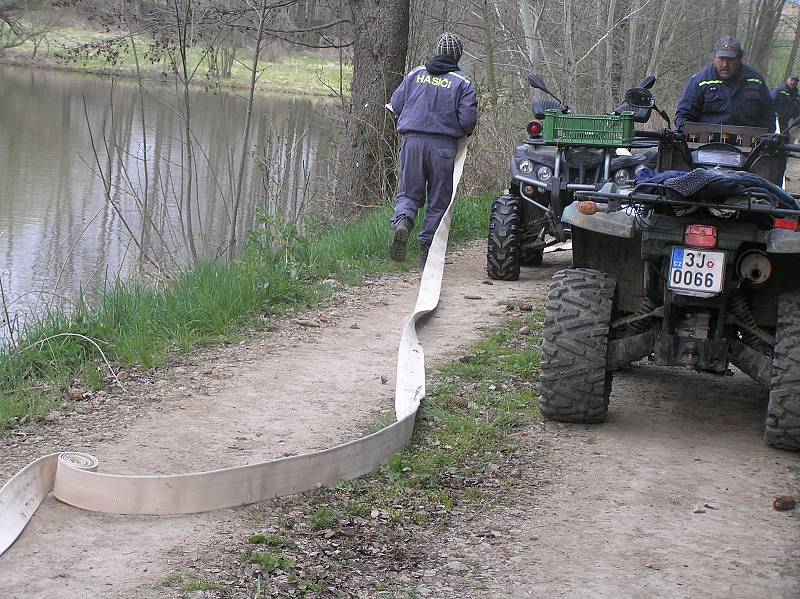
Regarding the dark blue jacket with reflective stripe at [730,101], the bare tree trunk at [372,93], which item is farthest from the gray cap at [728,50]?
the bare tree trunk at [372,93]

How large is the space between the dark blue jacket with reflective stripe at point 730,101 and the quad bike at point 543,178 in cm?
48

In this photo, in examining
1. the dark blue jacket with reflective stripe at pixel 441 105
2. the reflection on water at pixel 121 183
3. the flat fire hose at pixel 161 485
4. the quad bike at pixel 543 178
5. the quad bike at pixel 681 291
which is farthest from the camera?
the reflection on water at pixel 121 183

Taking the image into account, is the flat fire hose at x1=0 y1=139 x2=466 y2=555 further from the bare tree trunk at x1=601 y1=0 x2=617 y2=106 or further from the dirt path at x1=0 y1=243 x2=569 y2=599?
the bare tree trunk at x1=601 y1=0 x2=617 y2=106

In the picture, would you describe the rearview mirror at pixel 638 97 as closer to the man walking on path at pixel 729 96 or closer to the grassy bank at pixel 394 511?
the man walking on path at pixel 729 96

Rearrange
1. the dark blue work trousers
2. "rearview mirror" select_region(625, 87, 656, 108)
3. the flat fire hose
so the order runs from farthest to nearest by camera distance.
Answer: the dark blue work trousers < "rearview mirror" select_region(625, 87, 656, 108) < the flat fire hose

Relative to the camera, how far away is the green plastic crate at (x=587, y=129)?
26.7 feet

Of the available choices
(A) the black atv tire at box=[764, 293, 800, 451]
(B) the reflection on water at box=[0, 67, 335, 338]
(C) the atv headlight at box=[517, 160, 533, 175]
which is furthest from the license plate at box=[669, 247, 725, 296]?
(B) the reflection on water at box=[0, 67, 335, 338]

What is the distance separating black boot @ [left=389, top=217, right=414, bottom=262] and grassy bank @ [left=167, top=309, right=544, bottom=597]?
3511mm

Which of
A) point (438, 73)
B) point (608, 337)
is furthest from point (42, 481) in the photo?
point (438, 73)

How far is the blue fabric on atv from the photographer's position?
4785 millimetres

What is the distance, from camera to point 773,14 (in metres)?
35.4

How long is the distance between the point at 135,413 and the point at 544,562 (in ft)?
8.23

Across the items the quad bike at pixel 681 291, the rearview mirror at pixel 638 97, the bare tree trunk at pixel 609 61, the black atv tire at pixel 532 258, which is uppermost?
the bare tree trunk at pixel 609 61

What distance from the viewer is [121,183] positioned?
16.0m
